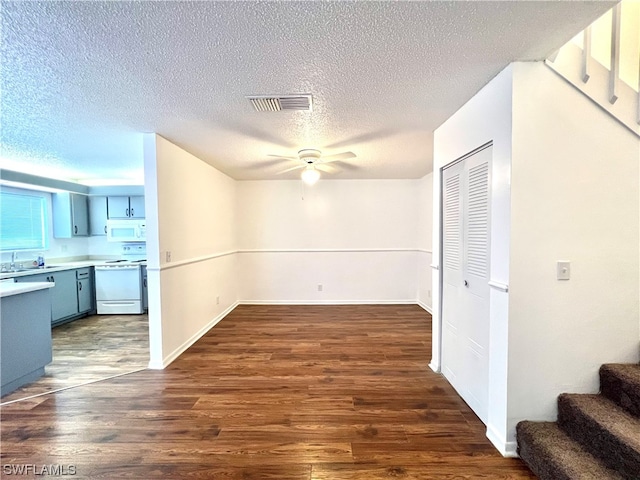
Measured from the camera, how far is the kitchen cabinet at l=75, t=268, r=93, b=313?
4750 mm

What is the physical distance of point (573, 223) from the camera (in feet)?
5.76

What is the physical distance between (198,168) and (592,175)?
3903mm

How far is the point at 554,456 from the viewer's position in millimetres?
1541

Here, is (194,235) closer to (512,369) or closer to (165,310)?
(165,310)

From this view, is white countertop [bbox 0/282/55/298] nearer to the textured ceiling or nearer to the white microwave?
the textured ceiling

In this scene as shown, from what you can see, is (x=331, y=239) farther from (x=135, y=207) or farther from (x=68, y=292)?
(x=68, y=292)

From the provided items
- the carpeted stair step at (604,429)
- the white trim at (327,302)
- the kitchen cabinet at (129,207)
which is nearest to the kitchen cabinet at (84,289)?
the kitchen cabinet at (129,207)

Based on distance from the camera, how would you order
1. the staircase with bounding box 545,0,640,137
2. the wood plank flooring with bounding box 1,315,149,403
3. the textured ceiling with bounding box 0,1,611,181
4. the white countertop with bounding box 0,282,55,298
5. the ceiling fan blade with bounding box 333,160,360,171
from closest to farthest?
the textured ceiling with bounding box 0,1,611,181
the staircase with bounding box 545,0,640,137
the white countertop with bounding box 0,282,55,298
the wood plank flooring with bounding box 1,315,149,403
the ceiling fan blade with bounding box 333,160,360,171

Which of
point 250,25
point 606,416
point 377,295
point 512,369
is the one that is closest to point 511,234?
point 512,369

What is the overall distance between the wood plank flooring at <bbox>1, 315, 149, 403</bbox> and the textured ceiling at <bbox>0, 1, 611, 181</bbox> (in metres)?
2.36

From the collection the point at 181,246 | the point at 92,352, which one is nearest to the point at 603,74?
the point at 181,246

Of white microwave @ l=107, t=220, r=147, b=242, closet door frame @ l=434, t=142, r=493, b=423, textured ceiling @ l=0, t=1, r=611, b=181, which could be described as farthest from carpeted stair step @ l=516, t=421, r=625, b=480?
white microwave @ l=107, t=220, r=147, b=242

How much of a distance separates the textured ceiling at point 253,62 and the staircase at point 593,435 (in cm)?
196

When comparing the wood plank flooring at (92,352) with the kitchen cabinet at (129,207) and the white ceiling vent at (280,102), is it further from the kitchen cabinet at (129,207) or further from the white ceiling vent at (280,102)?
the white ceiling vent at (280,102)
